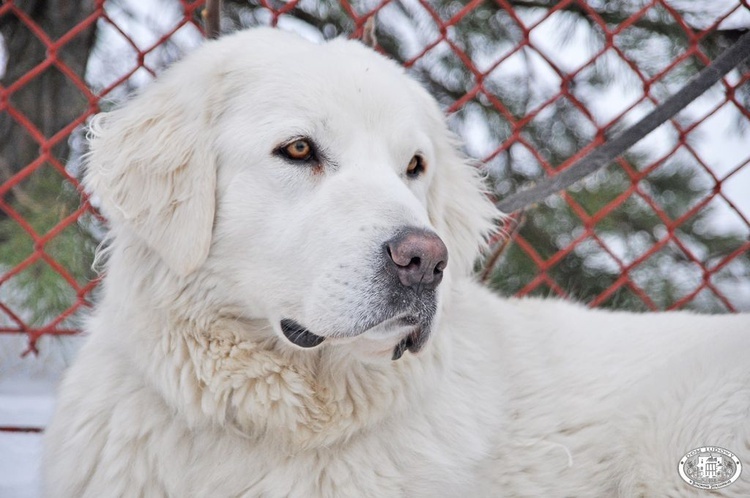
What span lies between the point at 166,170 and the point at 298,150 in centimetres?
34

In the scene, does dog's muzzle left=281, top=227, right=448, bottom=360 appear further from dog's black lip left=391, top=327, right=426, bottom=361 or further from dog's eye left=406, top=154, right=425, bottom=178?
dog's eye left=406, top=154, right=425, bottom=178

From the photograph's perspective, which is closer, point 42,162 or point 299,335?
point 299,335

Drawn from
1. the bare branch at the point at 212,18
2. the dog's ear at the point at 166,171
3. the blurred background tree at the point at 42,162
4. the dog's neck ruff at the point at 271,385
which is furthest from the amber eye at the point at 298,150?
the blurred background tree at the point at 42,162

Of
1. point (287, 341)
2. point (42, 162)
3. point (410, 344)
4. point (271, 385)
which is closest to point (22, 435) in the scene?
point (42, 162)

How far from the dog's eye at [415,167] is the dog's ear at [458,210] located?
0.13m

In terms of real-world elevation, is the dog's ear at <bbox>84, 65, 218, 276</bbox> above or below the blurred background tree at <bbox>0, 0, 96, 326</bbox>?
below

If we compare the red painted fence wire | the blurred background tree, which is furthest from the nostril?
the blurred background tree

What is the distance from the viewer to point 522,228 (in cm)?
390

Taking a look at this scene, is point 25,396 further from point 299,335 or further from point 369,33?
point 369,33

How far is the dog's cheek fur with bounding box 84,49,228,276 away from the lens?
2020 millimetres

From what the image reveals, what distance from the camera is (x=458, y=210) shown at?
8.09 feet

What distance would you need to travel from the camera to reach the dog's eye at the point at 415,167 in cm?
222

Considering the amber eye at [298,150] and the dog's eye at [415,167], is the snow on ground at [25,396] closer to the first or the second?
the amber eye at [298,150]

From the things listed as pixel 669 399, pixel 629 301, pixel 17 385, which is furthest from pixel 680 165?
pixel 17 385
